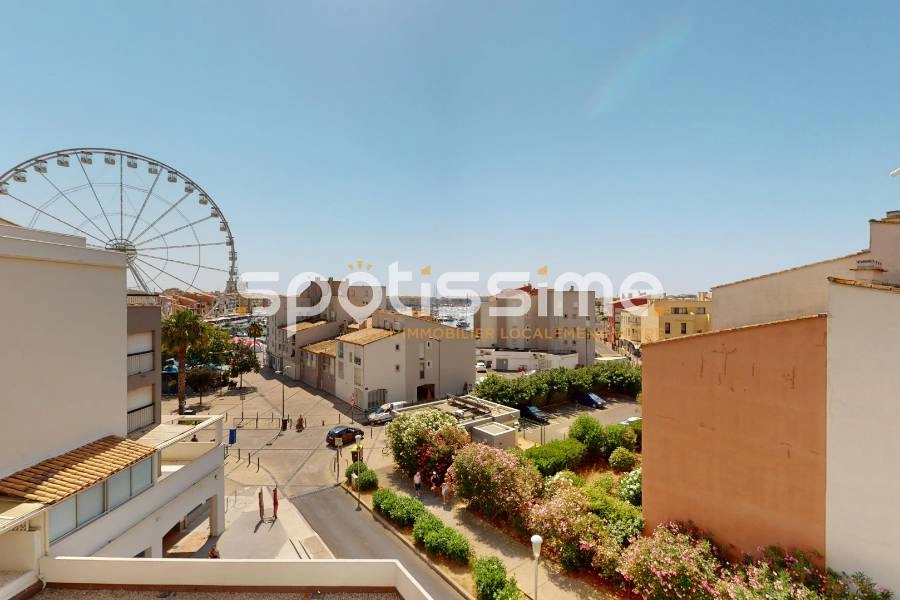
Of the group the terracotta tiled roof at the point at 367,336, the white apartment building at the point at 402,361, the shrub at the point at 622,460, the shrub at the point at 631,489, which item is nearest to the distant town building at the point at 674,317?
the white apartment building at the point at 402,361

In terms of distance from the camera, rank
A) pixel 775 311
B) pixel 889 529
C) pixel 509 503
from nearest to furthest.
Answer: pixel 889 529
pixel 775 311
pixel 509 503

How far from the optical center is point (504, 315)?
60.6 meters

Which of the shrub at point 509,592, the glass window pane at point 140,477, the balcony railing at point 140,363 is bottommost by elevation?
the shrub at point 509,592

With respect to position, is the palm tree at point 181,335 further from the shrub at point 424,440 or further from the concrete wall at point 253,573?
the concrete wall at point 253,573

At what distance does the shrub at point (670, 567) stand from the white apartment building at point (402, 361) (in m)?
24.0

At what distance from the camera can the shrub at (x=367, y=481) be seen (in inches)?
781

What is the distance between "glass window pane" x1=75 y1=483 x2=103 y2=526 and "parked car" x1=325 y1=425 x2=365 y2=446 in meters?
15.5

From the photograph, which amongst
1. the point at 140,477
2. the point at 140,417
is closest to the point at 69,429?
the point at 140,477

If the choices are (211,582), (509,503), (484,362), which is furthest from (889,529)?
(484,362)

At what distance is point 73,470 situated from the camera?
1058 centimetres

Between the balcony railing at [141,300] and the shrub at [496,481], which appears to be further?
the balcony railing at [141,300]

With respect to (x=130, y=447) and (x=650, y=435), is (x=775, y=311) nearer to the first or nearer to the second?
(x=650, y=435)

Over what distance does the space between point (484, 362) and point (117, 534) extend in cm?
4446

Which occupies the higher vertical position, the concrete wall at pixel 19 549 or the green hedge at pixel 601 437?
the concrete wall at pixel 19 549
